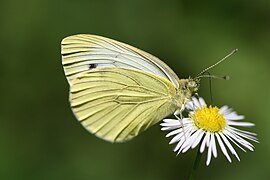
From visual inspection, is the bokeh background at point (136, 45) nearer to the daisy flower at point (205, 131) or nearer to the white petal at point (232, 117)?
the white petal at point (232, 117)

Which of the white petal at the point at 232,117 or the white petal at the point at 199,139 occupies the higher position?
the white petal at the point at 232,117

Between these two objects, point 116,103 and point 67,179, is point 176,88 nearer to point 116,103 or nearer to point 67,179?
point 116,103

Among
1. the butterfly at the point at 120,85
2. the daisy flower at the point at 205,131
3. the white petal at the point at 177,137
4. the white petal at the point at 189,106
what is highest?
the butterfly at the point at 120,85

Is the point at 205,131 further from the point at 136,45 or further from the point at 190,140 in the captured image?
the point at 136,45

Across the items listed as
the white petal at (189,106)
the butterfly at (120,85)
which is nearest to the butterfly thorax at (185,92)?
the butterfly at (120,85)

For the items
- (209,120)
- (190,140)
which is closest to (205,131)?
(209,120)

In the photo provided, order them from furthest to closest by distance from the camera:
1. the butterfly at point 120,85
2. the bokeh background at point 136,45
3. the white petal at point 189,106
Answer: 1. the bokeh background at point 136,45
2. the white petal at point 189,106
3. the butterfly at point 120,85

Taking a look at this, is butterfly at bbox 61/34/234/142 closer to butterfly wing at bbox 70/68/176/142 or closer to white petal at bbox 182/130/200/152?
butterfly wing at bbox 70/68/176/142

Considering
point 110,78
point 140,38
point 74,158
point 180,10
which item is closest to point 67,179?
point 74,158
